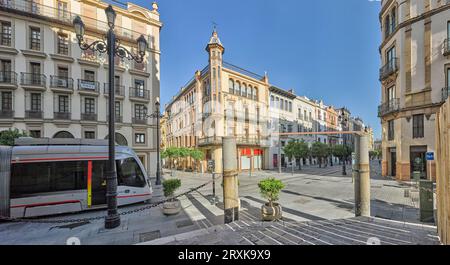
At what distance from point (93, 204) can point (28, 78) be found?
1734cm

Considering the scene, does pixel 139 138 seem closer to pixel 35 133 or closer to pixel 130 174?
pixel 35 133

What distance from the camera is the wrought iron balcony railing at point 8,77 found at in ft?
55.4

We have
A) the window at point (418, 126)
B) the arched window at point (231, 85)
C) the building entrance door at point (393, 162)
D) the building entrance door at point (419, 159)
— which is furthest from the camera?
the arched window at point (231, 85)

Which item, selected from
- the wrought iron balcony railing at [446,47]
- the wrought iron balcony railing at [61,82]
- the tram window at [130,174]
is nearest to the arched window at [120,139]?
the wrought iron balcony railing at [61,82]

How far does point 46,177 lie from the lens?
294 inches

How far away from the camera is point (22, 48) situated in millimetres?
17469

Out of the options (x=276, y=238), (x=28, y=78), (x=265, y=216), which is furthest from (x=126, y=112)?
(x=276, y=238)

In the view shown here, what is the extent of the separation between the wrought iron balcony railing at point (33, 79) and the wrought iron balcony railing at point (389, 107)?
32225mm

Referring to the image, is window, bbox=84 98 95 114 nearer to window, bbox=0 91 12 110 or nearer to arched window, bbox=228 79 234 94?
window, bbox=0 91 12 110

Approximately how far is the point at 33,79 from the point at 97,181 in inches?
668

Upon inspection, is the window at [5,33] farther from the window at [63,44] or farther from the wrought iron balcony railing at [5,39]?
the window at [63,44]

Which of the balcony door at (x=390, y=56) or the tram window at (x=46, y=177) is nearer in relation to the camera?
the tram window at (x=46, y=177)

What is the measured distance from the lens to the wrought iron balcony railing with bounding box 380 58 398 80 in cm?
1809

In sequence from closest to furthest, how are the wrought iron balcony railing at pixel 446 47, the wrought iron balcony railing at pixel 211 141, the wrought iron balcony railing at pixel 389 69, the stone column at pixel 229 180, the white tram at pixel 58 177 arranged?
the stone column at pixel 229 180, the white tram at pixel 58 177, the wrought iron balcony railing at pixel 446 47, the wrought iron balcony railing at pixel 389 69, the wrought iron balcony railing at pixel 211 141
